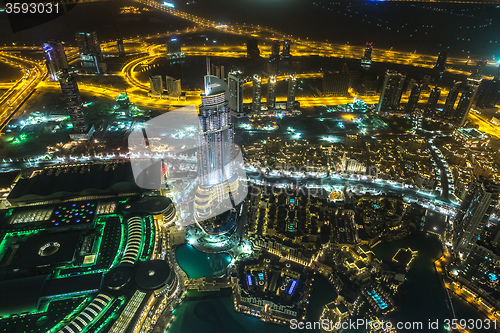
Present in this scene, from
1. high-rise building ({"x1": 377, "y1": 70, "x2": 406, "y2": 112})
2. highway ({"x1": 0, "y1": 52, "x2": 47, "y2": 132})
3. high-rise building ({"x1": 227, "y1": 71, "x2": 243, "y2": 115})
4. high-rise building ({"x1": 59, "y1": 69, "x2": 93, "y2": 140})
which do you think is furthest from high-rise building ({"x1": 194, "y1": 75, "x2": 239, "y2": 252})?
highway ({"x1": 0, "y1": 52, "x2": 47, "y2": 132})

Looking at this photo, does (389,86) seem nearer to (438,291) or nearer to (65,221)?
(438,291)

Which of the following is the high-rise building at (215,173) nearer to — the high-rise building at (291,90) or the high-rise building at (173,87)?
the high-rise building at (291,90)

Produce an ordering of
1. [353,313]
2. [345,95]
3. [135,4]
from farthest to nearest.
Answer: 1. [135,4]
2. [345,95]
3. [353,313]

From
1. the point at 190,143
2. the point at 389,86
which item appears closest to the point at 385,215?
the point at 190,143

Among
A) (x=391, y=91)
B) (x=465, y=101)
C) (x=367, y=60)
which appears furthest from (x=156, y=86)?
(x=465, y=101)

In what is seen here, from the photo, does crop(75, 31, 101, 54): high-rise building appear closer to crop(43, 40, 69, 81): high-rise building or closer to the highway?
crop(43, 40, 69, 81): high-rise building

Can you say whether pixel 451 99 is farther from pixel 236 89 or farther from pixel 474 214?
pixel 236 89

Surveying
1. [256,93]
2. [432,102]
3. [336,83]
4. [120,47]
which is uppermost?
[120,47]

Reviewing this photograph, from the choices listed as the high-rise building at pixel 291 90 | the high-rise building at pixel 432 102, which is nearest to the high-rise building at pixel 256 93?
the high-rise building at pixel 291 90
